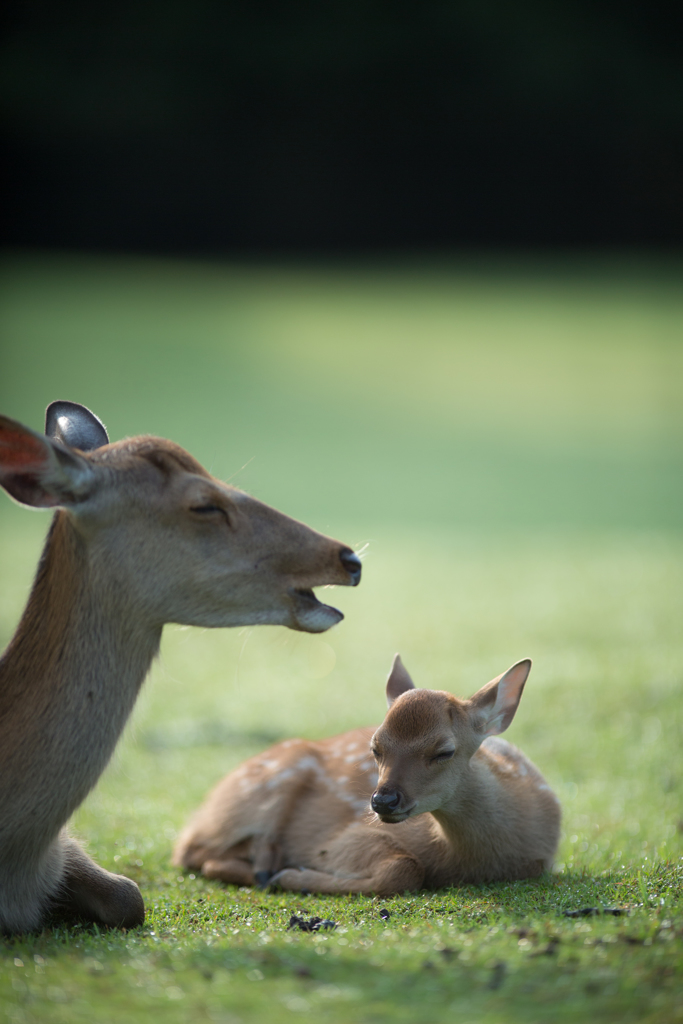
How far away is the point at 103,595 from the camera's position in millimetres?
3180

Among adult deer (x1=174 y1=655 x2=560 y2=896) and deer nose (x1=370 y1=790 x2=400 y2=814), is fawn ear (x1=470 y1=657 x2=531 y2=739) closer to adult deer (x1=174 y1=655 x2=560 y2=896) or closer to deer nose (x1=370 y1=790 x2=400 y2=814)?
adult deer (x1=174 y1=655 x2=560 y2=896)

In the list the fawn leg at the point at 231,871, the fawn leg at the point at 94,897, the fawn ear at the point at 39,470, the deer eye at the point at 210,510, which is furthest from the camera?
the fawn leg at the point at 231,871

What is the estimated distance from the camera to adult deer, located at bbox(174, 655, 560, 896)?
3.60 m

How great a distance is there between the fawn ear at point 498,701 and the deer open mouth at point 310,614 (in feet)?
2.71

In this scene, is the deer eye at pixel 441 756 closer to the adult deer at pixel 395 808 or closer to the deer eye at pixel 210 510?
the adult deer at pixel 395 808

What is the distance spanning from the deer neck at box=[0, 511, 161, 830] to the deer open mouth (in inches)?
17.0

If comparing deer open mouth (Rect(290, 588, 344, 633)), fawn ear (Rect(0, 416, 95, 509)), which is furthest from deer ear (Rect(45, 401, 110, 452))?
deer open mouth (Rect(290, 588, 344, 633))

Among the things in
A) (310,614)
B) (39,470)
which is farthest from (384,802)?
(39,470)

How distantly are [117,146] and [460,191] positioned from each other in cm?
881

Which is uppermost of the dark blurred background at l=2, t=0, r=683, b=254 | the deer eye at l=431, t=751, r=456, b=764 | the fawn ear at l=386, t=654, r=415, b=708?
the dark blurred background at l=2, t=0, r=683, b=254

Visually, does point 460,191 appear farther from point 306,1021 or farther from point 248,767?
point 306,1021

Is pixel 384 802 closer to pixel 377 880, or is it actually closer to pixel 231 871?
pixel 377 880

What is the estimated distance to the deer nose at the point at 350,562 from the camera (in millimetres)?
3262

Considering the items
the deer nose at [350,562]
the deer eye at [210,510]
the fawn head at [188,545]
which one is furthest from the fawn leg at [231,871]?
the deer eye at [210,510]
